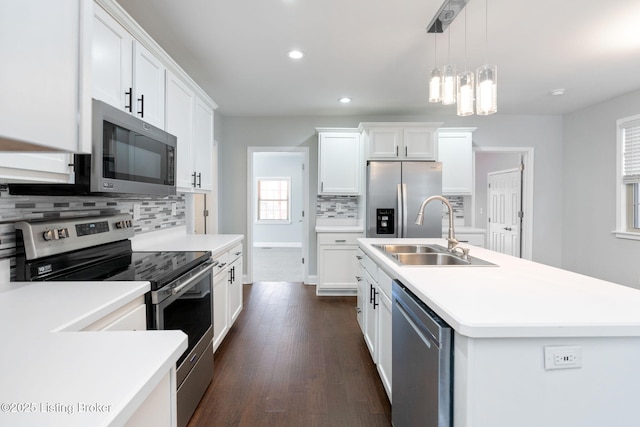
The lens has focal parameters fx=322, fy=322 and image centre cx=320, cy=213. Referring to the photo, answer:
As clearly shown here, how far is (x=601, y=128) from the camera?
4.05 meters

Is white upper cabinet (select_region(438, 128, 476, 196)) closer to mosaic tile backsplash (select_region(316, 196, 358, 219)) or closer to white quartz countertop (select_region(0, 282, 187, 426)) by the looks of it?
mosaic tile backsplash (select_region(316, 196, 358, 219))

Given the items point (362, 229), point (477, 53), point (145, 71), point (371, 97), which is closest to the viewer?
point (145, 71)

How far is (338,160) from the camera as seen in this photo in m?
4.37

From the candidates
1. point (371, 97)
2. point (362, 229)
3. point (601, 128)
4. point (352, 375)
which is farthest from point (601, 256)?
point (352, 375)

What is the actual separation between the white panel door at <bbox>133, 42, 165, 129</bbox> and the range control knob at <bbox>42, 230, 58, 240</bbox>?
0.81m

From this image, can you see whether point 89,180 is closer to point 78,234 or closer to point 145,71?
point 78,234

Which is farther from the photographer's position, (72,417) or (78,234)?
(78,234)

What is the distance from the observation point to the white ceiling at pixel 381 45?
7.00ft

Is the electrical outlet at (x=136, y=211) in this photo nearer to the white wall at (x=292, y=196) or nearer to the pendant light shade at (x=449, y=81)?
the pendant light shade at (x=449, y=81)

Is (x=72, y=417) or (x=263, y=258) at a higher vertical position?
(x=72, y=417)

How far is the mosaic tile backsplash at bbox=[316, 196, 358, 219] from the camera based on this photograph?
4.72 m

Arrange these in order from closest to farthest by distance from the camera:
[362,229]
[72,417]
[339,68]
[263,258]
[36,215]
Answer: [72,417] → [36,215] → [339,68] → [362,229] → [263,258]

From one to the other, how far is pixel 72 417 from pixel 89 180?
1.22 meters

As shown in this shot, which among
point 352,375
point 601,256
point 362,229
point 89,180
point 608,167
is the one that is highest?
point 608,167
